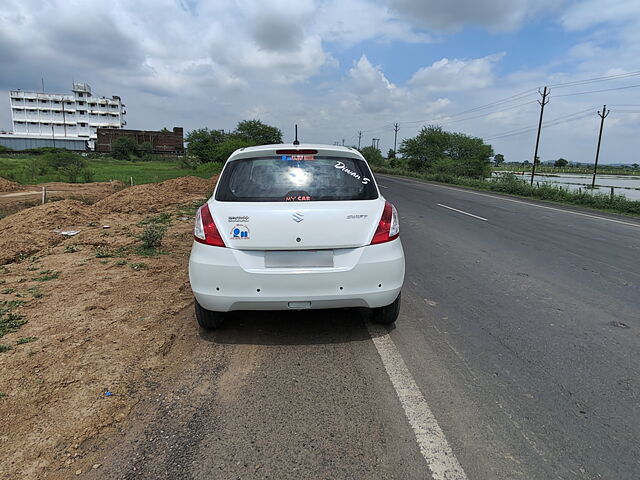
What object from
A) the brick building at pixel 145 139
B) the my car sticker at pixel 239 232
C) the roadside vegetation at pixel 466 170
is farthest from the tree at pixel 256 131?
the my car sticker at pixel 239 232

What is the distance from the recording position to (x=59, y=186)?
21109 mm

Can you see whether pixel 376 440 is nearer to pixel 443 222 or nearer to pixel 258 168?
pixel 258 168

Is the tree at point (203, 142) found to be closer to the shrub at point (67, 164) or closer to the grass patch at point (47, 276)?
the shrub at point (67, 164)

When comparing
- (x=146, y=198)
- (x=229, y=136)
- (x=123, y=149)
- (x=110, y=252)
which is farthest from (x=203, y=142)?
(x=110, y=252)

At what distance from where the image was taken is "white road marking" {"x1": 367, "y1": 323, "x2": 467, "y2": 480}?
2.20 metres

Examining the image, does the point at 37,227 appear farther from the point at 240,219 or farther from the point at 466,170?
the point at 466,170

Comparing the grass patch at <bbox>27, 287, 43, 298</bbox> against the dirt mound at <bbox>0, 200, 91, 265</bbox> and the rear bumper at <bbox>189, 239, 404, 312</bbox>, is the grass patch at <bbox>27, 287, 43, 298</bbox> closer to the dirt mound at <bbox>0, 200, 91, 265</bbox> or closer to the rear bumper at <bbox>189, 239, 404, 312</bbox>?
the dirt mound at <bbox>0, 200, 91, 265</bbox>

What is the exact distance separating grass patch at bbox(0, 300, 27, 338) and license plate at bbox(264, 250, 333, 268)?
2491 millimetres

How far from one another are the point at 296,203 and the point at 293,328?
4.09 ft

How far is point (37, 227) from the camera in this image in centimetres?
891

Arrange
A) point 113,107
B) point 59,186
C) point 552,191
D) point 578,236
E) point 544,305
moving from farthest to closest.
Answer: point 113,107 → point 552,191 → point 59,186 → point 578,236 → point 544,305

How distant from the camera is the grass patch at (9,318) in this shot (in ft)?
12.5

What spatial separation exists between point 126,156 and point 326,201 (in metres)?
85.3

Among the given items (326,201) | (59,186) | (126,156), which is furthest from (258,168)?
(126,156)
